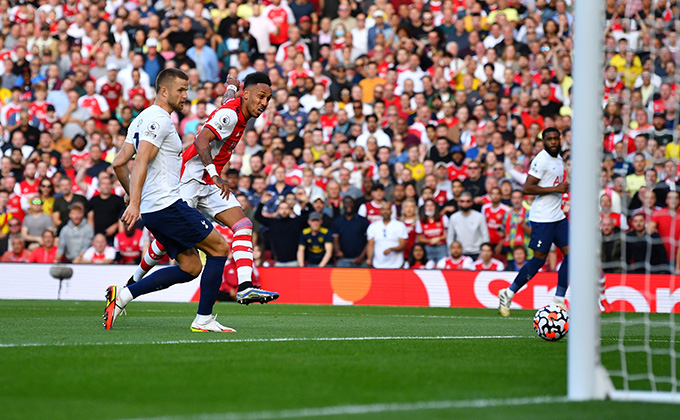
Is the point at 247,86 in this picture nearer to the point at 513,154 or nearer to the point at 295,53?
the point at 513,154

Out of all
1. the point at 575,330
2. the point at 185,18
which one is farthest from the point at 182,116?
the point at 575,330

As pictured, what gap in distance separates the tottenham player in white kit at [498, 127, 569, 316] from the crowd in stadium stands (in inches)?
63.9

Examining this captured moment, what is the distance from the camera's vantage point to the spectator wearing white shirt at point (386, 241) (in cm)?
1797

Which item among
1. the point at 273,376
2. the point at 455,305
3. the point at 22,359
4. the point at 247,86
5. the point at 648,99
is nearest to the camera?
the point at 273,376

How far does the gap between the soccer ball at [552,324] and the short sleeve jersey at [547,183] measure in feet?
13.6

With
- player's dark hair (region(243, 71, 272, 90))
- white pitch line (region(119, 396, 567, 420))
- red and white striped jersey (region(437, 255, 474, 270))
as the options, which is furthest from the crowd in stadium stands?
white pitch line (region(119, 396, 567, 420))

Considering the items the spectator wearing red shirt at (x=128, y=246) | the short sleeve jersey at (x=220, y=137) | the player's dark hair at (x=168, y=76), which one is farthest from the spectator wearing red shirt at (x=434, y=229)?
the player's dark hair at (x=168, y=76)

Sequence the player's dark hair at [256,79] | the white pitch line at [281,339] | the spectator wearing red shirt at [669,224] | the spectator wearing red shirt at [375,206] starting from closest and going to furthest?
the white pitch line at [281,339], the player's dark hair at [256,79], the spectator wearing red shirt at [669,224], the spectator wearing red shirt at [375,206]

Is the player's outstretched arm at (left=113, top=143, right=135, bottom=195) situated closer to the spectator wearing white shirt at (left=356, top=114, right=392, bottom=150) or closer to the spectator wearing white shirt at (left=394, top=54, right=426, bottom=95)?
the spectator wearing white shirt at (left=356, top=114, right=392, bottom=150)

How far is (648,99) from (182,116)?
10.5 meters

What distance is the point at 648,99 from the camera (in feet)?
46.4

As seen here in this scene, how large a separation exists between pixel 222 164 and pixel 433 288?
294 inches

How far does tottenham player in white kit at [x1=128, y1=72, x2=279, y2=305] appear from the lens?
977 cm

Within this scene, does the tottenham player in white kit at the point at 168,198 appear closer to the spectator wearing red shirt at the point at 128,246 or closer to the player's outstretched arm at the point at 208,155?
the player's outstretched arm at the point at 208,155
